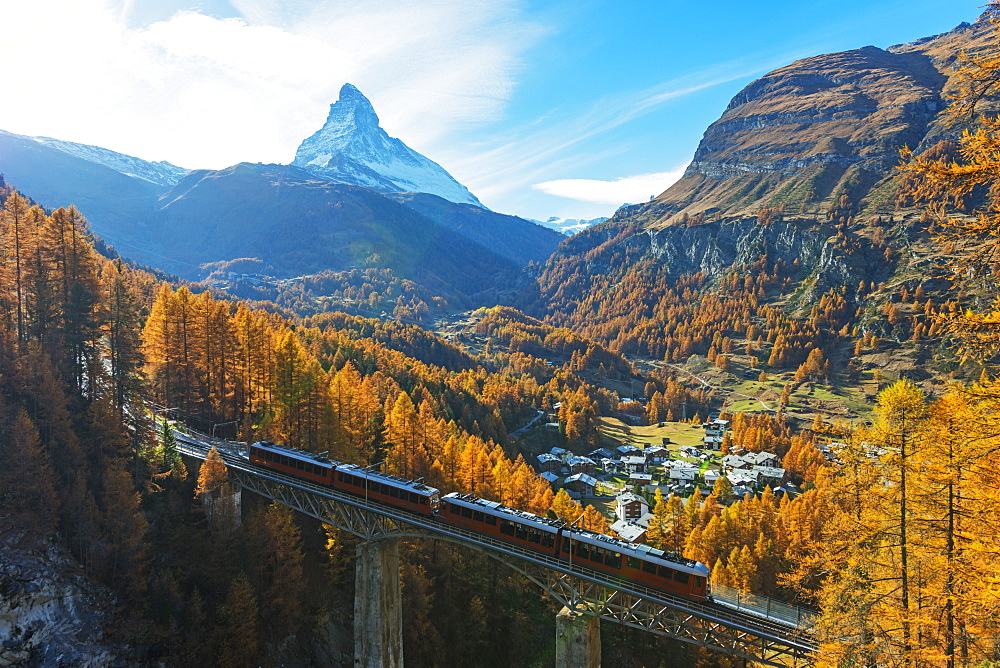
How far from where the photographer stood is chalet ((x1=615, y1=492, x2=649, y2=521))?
78.6m

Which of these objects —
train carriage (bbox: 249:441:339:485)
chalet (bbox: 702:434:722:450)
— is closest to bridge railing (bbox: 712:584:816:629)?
train carriage (bbox: 249:441:339:485)

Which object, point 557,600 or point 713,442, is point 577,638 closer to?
point 557,600

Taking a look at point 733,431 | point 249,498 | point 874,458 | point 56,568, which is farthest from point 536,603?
point 733,431

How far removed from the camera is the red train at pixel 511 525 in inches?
1230

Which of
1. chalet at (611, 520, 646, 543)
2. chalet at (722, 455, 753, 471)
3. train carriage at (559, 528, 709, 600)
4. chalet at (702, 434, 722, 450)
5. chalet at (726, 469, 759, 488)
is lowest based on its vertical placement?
chalet at (702, 434, 722, 450)

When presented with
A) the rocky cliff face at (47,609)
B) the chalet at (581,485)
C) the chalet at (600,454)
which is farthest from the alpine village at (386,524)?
the chalet at (600,454)

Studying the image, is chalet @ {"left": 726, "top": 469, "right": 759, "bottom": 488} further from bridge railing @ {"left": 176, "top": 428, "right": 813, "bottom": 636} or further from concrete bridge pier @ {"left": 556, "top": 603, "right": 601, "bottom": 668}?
concrete bridge pier @ {"left": 556, "top": 603, "right": 601, "bottom": 668}

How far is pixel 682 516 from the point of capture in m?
58.2

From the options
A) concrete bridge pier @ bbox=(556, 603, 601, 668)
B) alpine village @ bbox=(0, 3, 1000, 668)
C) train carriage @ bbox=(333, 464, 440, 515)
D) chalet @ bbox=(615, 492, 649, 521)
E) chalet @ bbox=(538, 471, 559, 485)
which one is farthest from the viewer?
chalet @ bbox=(538, 471, 559, 485)

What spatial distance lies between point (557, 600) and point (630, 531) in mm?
29184

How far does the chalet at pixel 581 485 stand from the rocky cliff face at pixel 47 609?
7934 cm

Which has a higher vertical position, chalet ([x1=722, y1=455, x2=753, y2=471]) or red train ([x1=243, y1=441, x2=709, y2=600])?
red train ([x1=243, y1=441, x2=709, y2=600])

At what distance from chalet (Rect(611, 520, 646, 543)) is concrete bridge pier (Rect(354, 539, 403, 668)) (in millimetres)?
32549

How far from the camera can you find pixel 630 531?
216ft
